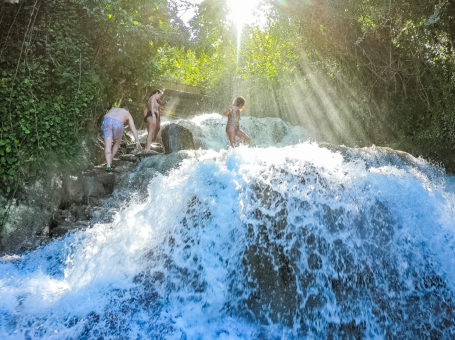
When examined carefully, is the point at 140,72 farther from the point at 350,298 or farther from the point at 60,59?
the point at 350,298

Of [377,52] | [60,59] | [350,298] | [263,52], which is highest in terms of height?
[263,52]

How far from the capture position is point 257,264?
3867 millimetres

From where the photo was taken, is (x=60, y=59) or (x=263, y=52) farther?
(x=263, y=52)

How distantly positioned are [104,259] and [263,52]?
23926 mm

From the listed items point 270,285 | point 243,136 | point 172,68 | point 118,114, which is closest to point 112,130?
point 118,114

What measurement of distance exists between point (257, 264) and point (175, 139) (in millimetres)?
5783

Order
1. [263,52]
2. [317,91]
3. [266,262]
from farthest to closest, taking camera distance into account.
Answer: [263,52] < [317,91] < [266,262]

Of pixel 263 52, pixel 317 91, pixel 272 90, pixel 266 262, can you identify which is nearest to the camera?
pixel 266 262

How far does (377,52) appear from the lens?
948cm

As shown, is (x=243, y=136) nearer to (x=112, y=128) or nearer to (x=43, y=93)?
(x=112, y=128)

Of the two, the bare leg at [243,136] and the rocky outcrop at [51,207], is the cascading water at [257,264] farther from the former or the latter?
the bare leg at [243,136]

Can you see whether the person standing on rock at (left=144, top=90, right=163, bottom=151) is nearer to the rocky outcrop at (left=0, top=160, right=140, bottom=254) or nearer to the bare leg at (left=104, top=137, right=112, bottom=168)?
the bare leg at (left=104, top=137, right=112, bottom=168)

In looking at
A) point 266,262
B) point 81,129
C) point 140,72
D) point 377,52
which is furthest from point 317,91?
A: point 266,262

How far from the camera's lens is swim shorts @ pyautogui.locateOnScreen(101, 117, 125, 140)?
22.8 feet
